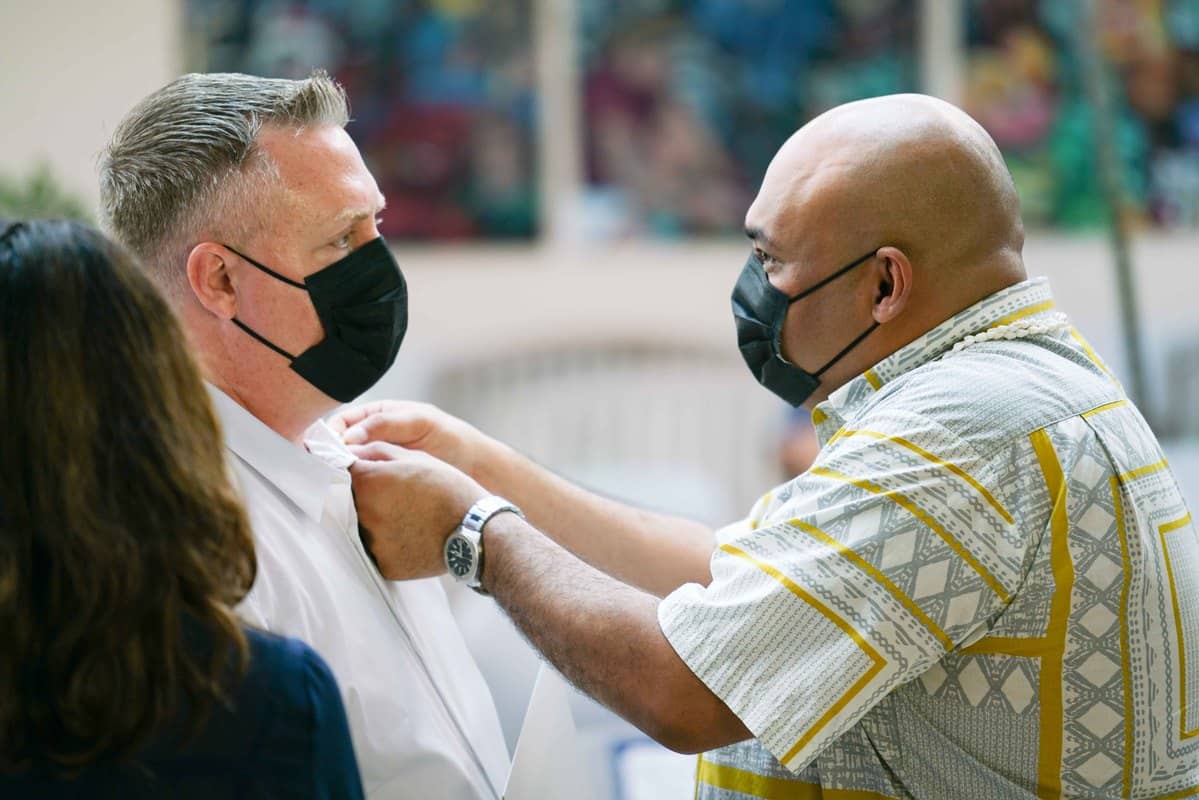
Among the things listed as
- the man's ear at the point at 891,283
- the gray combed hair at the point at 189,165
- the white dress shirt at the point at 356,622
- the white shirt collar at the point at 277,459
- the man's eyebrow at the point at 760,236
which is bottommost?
the white dress shirt at the point at 356,622

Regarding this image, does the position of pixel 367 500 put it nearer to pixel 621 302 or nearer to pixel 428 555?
pixel 428 555

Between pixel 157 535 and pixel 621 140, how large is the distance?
4220mm

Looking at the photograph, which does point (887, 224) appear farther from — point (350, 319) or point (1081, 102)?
point (1081, 102)

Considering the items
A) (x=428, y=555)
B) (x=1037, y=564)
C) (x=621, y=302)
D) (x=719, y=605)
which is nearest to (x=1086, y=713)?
(x=1037, y=564)

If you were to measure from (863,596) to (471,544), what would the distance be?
503mm

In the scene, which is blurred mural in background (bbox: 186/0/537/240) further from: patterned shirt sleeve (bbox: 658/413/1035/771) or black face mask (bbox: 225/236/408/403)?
patterned shirt sleeve (bbox: 658/413/1035/771)

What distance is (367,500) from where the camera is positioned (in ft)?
5.51

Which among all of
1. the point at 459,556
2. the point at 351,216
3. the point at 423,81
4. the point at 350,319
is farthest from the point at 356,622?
the point at 423,81

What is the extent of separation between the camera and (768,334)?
173cm

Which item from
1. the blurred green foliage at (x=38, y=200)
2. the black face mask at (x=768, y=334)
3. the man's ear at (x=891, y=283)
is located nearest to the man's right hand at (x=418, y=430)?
the black face mask at (x=768, y=334)

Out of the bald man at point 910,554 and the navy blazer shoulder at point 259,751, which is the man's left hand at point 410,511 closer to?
the bald man at point 910,554

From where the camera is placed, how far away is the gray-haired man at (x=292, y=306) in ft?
5.13

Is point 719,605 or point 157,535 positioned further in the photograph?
point 719,605

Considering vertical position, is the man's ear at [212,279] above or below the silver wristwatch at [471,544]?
above
